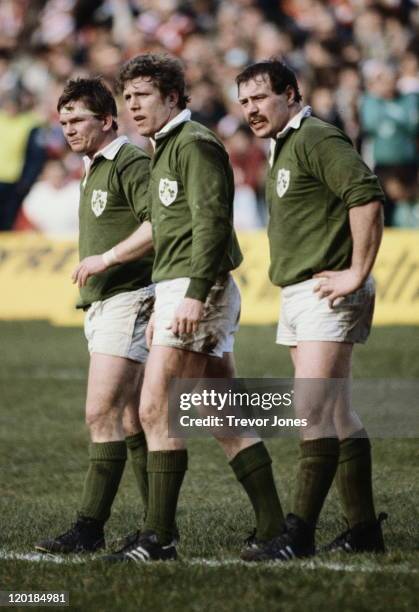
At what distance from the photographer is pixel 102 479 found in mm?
5949

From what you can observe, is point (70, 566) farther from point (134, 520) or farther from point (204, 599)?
point (134, 520)

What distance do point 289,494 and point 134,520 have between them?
3.59ft

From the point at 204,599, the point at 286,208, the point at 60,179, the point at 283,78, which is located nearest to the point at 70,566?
the point at 204,599

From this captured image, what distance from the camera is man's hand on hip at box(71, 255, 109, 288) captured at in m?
5.83

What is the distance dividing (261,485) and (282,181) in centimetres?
121

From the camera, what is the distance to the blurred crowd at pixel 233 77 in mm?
17766

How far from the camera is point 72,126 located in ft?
19.9

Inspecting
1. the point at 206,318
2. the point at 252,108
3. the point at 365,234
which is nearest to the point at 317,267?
the point at 365,234

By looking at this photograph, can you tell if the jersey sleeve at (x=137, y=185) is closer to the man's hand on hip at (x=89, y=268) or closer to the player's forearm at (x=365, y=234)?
the man's hand on hip at (x=89, y=268)

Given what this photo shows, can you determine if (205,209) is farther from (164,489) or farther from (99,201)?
(164,489)

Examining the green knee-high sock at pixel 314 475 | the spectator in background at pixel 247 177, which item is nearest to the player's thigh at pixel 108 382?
the green knee-high sock at pixel 314 475

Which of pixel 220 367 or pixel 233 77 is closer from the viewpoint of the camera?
pixel 220 367

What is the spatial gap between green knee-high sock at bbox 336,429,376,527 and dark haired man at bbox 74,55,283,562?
28 cm

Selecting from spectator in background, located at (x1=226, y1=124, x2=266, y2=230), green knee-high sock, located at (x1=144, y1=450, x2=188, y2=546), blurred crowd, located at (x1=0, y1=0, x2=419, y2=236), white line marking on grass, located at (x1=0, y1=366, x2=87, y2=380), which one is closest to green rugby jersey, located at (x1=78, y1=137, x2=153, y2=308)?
A: green knee-high sock, located at (x1=144, y1=450, x2=188, y2=546)
